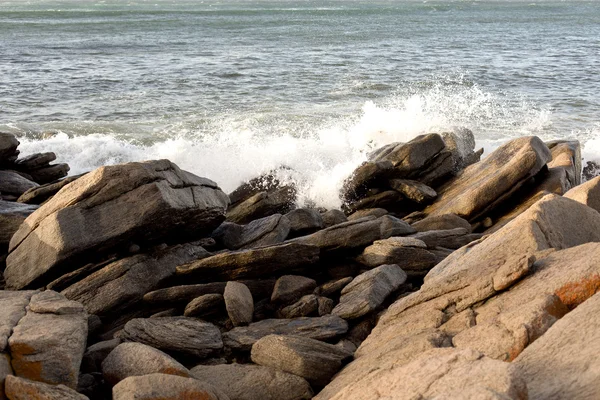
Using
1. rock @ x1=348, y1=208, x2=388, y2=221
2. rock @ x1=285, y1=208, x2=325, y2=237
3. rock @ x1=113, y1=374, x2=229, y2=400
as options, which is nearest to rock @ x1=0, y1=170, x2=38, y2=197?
rock @ x1=285, y1=208, x2=325, y2=237

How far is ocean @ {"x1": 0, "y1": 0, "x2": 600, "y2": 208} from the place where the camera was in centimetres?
1844

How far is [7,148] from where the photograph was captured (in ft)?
44.4

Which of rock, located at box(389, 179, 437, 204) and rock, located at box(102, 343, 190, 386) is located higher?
rock, located at box(102, 343, 190, 386)

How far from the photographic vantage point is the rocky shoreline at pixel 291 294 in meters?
5.79

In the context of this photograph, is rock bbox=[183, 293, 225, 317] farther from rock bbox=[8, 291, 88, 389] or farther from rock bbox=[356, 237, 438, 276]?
rock bbox=[356, 237, 438, 276]

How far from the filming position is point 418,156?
13.7 meters

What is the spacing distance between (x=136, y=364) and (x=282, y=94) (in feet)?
68.2

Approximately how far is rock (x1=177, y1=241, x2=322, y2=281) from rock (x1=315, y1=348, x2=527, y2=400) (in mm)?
3495

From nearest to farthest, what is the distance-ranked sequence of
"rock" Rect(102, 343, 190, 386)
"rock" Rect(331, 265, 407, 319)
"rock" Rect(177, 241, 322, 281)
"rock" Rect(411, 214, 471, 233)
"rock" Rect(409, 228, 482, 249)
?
"rock" Rect(102, 343, 190, 386)
"rock" Rect(331, 265, 407, 319)
"rock" Rect(177, 241, 322, 281)
"rock" Rect(409, 228, 482, 249)
"rock" Rect(411, 214, 471, 233)

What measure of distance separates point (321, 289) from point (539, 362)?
3870 millimetres

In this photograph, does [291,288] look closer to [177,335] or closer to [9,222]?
[177,335]

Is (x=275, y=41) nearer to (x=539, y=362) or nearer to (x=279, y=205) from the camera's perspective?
(x=279, y=205)

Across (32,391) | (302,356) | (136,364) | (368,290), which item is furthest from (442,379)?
(368,290)

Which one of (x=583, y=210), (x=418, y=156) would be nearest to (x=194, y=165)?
(x=418, y=156)
